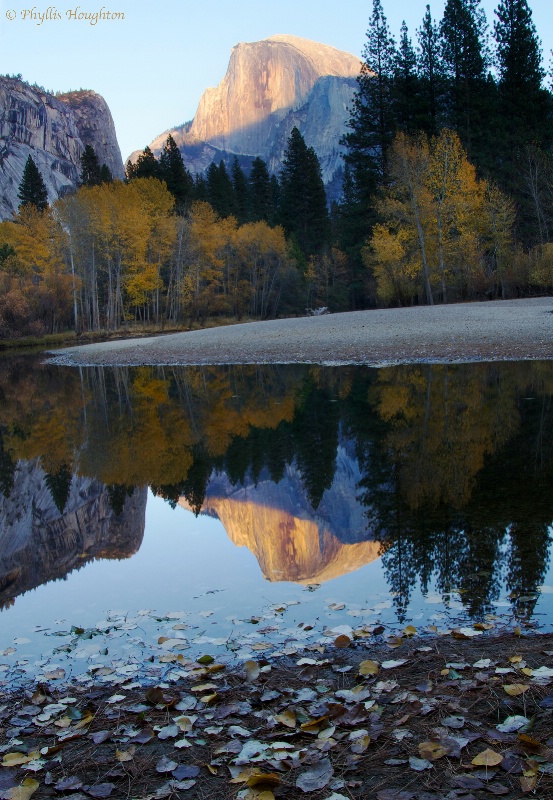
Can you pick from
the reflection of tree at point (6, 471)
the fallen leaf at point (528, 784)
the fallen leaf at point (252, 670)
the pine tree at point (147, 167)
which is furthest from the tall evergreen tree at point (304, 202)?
the fallen leaf at point (528, 784)

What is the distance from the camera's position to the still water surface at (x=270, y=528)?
14.8 ft

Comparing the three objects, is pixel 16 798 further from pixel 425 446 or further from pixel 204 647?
pixel 425 446

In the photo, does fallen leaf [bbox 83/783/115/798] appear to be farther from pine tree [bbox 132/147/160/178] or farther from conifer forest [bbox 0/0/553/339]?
pine tree [bbox 132/147/160/178]

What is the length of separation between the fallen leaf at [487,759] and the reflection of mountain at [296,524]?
261 cm

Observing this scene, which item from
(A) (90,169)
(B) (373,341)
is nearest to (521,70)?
(B) (373,341)

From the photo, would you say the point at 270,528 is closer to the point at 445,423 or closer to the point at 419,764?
the point at 419,764

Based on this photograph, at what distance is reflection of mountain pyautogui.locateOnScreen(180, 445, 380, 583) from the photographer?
568 centimetres

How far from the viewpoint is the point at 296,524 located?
6.93 metres

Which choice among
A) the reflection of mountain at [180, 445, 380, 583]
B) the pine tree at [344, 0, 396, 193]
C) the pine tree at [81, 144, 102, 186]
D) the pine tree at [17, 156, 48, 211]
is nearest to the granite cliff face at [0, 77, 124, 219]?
the pine tree at [81, 144, 102, 186]

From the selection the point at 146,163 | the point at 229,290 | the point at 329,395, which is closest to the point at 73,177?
the point at 146,163

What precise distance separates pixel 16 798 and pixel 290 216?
257 ft

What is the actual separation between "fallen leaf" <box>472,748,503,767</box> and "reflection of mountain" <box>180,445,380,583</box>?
2608 millimetres

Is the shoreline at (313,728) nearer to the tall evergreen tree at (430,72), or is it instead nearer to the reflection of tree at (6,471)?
the reflection of tree at (6,471)

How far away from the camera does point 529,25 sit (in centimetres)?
5209
